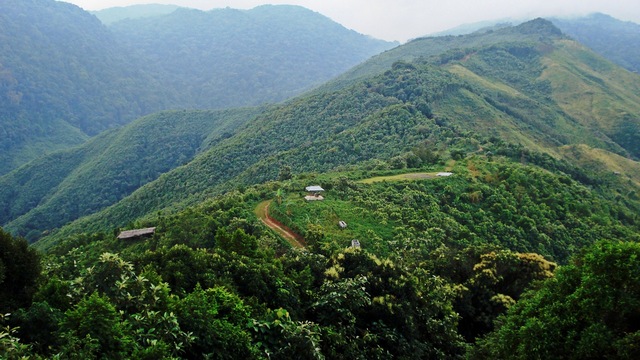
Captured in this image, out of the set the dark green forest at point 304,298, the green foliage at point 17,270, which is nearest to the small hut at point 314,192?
the dark green forest at point 304,298

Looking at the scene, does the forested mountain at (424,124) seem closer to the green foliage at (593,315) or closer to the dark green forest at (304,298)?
the dark green forest at (304,298)

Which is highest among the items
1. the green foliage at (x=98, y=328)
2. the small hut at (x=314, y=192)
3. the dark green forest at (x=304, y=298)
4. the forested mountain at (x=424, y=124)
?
the green foliage at (x=98, y=328)

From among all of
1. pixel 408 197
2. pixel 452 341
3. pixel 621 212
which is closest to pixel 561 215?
pixel 621 212

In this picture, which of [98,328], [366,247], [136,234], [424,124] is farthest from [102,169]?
[98,328]

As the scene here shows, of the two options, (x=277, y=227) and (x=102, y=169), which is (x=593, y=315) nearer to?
(x=277, y=227)

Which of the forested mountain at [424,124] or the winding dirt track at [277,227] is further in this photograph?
the forested mountain at [424,124]

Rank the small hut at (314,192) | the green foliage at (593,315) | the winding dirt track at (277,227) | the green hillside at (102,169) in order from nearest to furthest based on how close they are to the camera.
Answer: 1. the green foliage at (593,315)
2. the winding dirt track at (277,227)
3. the small hut at (314,192)
4. the green hillside at (102,169)

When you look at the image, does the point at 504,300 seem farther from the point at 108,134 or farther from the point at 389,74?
the point at 108,134
